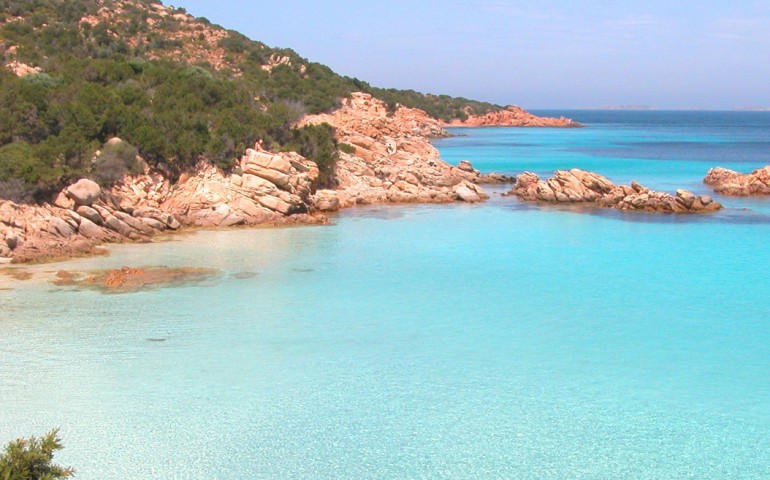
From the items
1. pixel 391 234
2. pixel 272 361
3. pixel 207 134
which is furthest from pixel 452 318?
pixel 207 134

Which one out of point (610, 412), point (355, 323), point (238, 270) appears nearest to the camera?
point (610, 412)

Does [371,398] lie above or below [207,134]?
below

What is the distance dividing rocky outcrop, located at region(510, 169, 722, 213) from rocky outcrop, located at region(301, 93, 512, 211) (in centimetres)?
214

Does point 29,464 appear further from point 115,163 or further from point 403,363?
point 115,163

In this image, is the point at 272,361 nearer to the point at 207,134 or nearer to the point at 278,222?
the point at 278,222

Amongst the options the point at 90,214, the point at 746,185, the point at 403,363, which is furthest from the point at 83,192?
the point at 746,185

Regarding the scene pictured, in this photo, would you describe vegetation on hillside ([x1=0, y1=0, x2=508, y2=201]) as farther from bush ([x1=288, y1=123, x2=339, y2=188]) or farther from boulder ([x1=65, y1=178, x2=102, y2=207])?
boulder ([x1=65, y1=178, x2=102, y2=207])

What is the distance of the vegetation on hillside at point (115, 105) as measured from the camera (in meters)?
20.7

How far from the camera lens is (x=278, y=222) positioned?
22.0 metres

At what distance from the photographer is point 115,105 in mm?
23234

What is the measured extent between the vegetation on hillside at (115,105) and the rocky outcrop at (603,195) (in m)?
7.84

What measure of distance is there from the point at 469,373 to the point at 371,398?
5.20ft

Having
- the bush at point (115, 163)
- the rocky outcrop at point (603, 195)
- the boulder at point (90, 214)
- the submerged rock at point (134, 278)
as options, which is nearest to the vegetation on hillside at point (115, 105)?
the bush at point (115, 163)

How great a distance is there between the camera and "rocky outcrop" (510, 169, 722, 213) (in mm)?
26062
